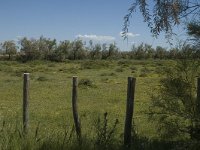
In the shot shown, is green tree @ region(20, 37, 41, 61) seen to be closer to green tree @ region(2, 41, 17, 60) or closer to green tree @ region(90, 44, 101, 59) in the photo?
green tree @ region(2, 41, 17, 60)

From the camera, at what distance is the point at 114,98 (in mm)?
20812

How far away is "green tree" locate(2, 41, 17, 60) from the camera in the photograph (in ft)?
323

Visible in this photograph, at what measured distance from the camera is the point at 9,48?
99.6 metres

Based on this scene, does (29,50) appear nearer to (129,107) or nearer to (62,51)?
(62,51)

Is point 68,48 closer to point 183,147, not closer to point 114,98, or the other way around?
point 114,98

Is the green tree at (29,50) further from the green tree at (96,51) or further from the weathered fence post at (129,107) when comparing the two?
the weathered fence post at (129,107)

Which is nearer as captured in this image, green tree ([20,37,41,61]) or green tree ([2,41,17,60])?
green tree ([20,37,41,61])

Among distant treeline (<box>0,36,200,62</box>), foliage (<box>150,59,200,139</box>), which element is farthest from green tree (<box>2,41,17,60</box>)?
foliage (<box>150,59,200,139</box>)

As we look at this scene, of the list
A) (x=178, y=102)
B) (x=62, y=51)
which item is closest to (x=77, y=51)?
(x=62, y=51)

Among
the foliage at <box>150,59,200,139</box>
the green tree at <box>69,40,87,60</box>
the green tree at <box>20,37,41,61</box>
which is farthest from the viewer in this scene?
the green tree at <box>69,40,87,60</box>

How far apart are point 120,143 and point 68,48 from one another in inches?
3388

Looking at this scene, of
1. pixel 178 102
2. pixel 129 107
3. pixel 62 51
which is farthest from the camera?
pixel 62 51

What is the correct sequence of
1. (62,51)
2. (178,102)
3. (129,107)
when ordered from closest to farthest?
(129,107) → (178,102) → (62,51)

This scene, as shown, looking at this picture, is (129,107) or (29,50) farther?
(29,50)
